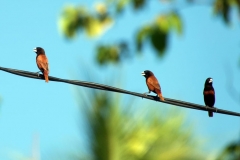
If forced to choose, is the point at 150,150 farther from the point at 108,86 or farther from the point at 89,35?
the point at 89,35

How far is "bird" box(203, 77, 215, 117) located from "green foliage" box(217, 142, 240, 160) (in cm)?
375

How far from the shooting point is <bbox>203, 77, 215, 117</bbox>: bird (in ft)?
35.3

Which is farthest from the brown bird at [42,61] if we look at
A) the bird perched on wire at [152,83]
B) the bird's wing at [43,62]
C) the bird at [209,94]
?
the bird at [209,94]

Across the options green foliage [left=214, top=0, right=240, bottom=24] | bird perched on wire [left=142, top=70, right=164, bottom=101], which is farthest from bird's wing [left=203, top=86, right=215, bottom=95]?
green foliage [left=214, top=0, right=240, bottom=24]

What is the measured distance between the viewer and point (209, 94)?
A: 11023 millimetres

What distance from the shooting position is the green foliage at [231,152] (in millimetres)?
6784

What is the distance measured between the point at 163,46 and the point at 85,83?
161cm

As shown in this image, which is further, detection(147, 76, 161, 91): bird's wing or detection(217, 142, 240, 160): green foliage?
detection(147, 76, 161, 91): bird's wing

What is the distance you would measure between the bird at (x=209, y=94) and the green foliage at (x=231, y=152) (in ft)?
12.3

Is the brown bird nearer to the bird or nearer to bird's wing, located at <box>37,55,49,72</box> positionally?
bird's wing, located at <box>37,55,49,72</box>

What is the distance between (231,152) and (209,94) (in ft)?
13.8

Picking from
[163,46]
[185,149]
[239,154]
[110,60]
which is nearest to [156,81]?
[110,60]

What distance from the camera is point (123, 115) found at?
26.6 feet

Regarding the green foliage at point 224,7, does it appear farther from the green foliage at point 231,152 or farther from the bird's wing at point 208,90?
the green foliage at point 231,152
